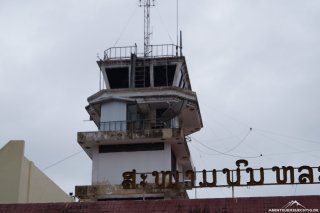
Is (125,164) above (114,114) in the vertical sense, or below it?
below

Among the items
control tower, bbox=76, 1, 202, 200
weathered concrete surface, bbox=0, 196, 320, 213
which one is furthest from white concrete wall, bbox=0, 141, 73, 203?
control tower, bbox=76, 1, 202, 200

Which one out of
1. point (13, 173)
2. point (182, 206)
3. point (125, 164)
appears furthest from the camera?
point (125, 164)

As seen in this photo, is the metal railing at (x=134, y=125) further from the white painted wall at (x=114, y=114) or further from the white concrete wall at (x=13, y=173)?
the white concrete wall at (x=13, y=173)

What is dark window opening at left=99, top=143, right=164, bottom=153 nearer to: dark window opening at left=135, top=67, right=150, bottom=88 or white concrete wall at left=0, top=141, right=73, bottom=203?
dark window opening at left=135, top=67, right=150, bottom=88

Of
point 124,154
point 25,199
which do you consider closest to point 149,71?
point 124,154

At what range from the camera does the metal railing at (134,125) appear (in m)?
48.4

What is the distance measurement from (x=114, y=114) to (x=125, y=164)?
4.07 meters

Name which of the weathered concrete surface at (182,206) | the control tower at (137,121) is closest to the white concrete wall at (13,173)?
the weathered concrete surface at (182,206)

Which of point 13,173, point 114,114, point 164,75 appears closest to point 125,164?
point 114,114

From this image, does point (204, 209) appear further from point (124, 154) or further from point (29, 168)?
point (124, 154)

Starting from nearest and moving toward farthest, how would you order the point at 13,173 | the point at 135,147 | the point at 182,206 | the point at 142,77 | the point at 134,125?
the point at 182,206
the point at 13,173
the point at 135,147
the point at 134,125
the point at 142,77

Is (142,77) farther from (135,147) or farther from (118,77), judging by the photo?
(135,147)

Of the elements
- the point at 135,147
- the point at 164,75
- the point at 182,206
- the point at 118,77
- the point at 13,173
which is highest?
the point at 118,77

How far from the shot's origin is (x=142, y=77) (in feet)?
164
